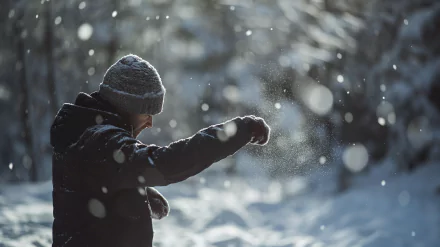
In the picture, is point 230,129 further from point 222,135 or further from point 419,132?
point 419,132

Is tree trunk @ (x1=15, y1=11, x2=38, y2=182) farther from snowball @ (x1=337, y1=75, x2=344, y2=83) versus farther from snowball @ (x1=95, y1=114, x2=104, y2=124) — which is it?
snowball @ (x1=95, y1=114, x2=104, y2=124)

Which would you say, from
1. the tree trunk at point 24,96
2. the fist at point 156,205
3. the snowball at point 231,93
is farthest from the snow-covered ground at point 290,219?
the tree trunk at point 24,96

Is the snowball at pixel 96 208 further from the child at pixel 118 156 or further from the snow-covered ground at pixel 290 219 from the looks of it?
the snow-covered ground at pixel 290 219

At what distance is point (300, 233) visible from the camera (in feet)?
20.7

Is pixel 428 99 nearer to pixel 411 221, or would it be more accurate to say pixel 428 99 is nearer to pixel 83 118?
pixel 411 221

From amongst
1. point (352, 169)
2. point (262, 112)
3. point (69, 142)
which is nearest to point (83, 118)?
point (69, 142)

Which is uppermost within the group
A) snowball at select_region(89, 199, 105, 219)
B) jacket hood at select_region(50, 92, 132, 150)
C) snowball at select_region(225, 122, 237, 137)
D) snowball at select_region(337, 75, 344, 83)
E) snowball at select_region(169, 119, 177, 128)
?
snowball at select_region(169, 119, 177, 128)

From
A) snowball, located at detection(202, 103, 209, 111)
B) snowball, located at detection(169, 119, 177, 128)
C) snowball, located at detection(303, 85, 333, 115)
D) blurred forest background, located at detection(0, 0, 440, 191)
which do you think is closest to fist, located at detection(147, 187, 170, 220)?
blurred forest background, located at detection(0, 0, 440, 191)

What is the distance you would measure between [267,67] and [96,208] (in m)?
10.4

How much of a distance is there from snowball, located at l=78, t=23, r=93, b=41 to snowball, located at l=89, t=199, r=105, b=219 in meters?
11.1

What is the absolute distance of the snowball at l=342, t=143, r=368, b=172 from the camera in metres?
10.8

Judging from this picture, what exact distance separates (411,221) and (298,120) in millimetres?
5442

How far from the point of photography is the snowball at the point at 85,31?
12109 millimetres

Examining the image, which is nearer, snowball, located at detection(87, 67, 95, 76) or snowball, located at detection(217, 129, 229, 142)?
snowball, located at detection(217, 129, 229, 142)
